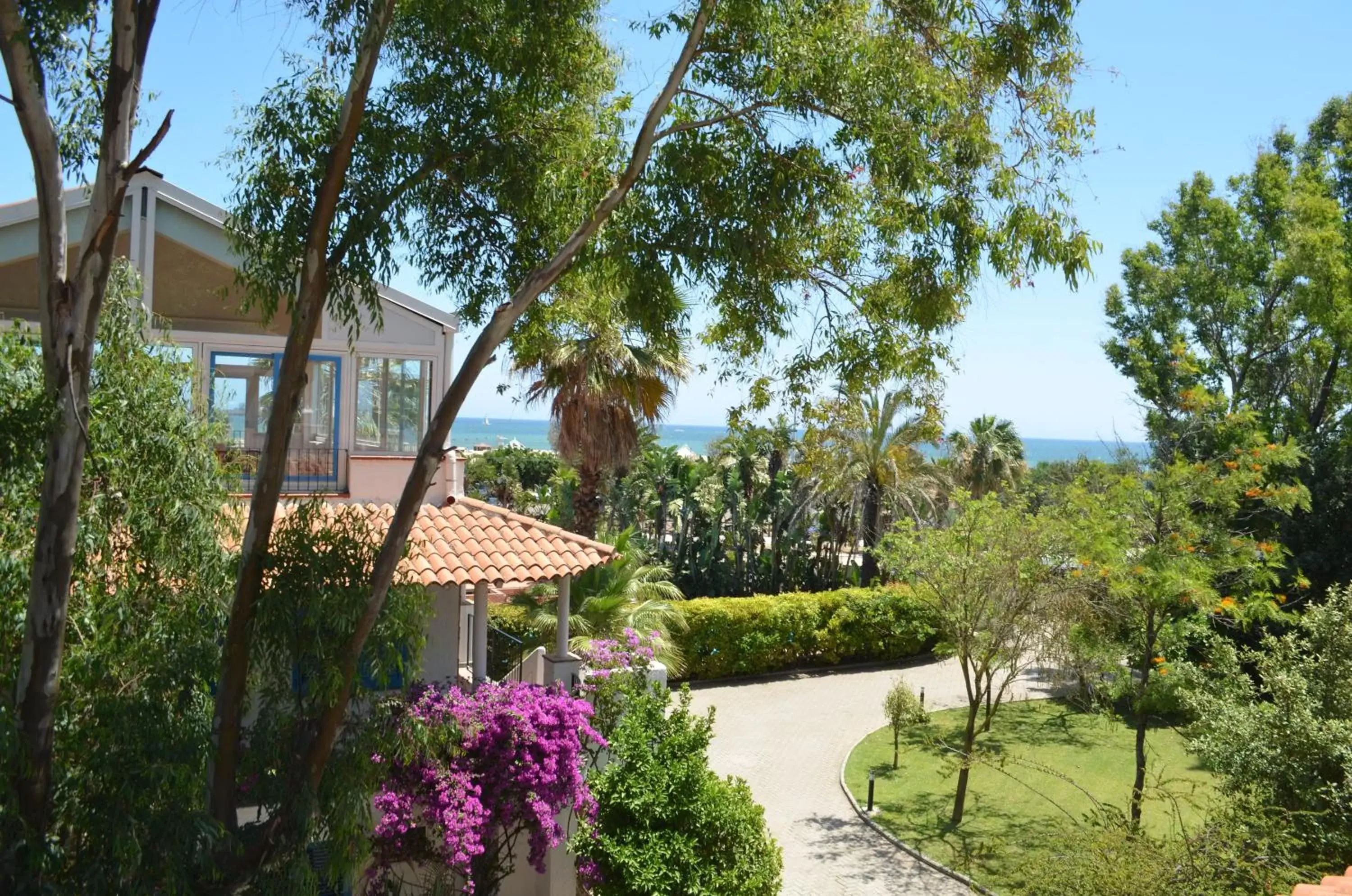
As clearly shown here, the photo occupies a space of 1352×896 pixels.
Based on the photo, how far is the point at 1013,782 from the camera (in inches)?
699

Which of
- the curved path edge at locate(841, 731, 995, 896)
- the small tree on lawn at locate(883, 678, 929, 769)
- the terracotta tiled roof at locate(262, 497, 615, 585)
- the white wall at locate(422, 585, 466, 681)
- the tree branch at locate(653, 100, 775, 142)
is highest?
the tree branch at locate(653, 100, 775, 142)

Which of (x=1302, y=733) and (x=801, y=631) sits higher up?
(x=1302, y=733)

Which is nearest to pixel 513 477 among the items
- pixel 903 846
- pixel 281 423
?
pixel 903 846

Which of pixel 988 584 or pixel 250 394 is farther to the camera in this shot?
pixel 988 584

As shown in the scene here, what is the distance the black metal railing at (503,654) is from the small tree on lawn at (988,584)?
6.33 metres

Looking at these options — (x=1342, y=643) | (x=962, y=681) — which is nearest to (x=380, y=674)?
(x=1342, y=643)

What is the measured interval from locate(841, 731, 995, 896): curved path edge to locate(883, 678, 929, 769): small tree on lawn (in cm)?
125

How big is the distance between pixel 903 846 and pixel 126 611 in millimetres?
11848

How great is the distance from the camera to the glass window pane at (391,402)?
13477 millimetres

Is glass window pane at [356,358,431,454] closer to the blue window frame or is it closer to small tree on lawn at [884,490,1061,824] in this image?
the blue window frame

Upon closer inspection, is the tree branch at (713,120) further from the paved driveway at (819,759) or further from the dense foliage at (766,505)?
the dense foliage at (766,505)

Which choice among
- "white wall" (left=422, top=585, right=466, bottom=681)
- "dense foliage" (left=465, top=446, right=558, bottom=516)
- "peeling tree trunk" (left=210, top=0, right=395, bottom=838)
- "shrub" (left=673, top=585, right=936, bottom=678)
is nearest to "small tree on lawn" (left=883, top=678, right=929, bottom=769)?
"shrub" (left=673, top=585, right=936, bottom=678)

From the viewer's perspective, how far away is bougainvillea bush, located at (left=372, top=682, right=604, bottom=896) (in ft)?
33.8

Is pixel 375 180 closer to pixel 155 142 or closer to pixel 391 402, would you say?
pixel 155 142
